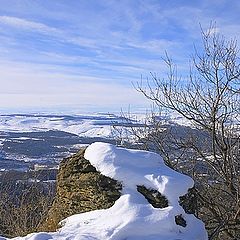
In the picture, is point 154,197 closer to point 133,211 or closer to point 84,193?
point 133,211

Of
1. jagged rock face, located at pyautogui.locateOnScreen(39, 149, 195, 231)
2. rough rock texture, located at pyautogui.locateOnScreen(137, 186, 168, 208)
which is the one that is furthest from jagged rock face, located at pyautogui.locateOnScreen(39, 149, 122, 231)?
rough rock texture, located at pyautogui.locateOnScreen(137, 186, 168, 208)

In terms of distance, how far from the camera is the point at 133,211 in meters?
5.43

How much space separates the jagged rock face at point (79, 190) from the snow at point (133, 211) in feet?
0.42

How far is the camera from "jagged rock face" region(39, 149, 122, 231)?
6.09m

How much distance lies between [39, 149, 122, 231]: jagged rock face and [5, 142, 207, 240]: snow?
0.42 feet

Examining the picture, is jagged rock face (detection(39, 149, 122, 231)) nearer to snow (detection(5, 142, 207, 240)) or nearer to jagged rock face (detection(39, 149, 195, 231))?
jagged rock face (detection(39, 149, 195, 231))

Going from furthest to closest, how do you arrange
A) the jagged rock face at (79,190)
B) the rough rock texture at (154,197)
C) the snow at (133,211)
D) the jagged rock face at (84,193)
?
the jagged rock face at (79,190)
the jagged rock face at (84,193)
the rough rock texture at (154,197)
the snow at (133,211)

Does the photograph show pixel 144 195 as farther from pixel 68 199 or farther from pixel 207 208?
pixel 207 208

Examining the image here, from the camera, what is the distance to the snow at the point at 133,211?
517cm

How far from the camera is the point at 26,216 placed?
10766 millimetres

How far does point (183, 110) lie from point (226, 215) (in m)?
2.81

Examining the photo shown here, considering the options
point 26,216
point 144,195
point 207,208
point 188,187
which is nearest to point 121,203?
point 144,195

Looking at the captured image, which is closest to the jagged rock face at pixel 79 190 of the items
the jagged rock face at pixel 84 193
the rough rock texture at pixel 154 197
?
the jagged rock face at pixel 84 193

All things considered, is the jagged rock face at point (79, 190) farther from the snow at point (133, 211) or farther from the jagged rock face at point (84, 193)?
the snow at point (133, 211)
